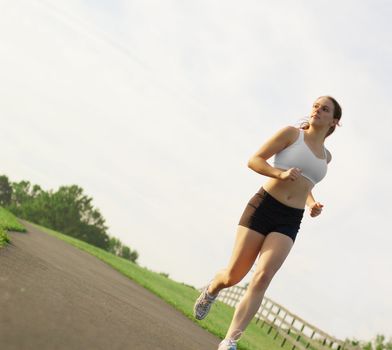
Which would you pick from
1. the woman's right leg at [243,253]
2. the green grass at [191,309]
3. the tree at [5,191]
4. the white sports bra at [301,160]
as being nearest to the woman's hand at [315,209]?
the white sports bra at [301,160]

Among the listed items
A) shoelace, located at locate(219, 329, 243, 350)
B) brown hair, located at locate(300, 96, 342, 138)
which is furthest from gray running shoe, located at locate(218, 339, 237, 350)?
brown hair, located at locate(300, 96, 342, 138)

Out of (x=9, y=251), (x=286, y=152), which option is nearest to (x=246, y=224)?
(x=286, y=152)

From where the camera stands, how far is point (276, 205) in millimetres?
4520

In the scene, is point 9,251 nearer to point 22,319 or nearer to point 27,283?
point 27,283

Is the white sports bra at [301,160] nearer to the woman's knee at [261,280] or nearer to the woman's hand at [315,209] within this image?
the woman's hand at [315,209]

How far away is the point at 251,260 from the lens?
462 centimetres

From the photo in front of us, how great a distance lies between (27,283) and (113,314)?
74 cm

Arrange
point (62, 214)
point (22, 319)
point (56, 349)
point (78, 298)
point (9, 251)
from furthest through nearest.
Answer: point (62, 214), point (9, 251), point (78, 298), point (22, 319), point (56, 349)

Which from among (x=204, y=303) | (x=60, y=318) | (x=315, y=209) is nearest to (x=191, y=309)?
(x=204, y=303)

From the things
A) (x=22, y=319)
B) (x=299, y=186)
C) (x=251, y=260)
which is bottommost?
(x=22, y=319)

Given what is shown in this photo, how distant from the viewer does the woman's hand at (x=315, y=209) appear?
Answer: 15.9 ft

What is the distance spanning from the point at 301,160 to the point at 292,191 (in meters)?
0.26

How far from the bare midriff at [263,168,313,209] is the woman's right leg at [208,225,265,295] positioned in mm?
342

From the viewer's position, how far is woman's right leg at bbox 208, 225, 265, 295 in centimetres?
454
